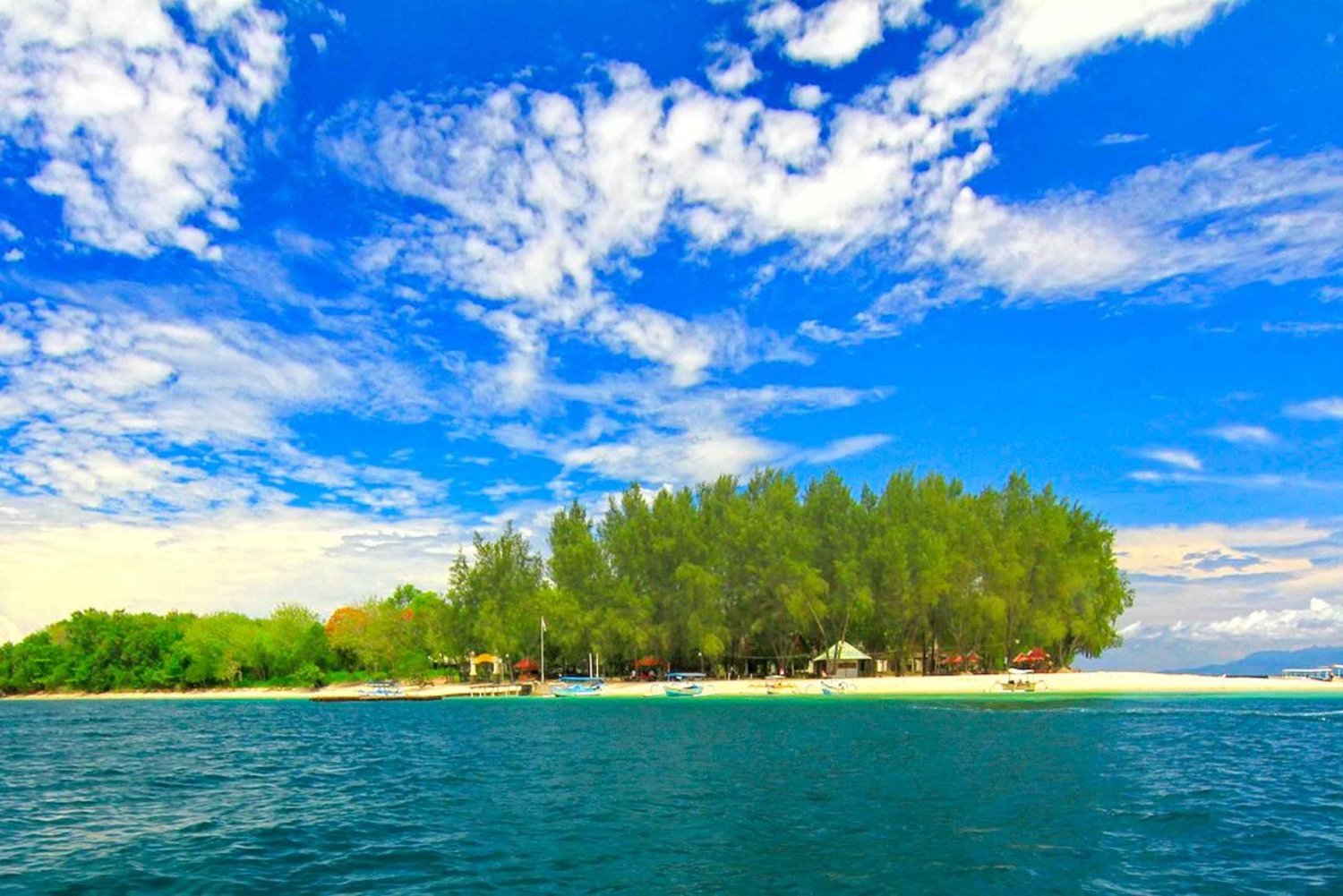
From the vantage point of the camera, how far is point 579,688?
9519 cm

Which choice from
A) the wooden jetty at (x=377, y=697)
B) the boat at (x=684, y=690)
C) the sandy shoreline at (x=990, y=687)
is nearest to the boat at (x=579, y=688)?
the sandy shoreline at (x=990, y=687)

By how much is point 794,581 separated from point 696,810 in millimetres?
66765

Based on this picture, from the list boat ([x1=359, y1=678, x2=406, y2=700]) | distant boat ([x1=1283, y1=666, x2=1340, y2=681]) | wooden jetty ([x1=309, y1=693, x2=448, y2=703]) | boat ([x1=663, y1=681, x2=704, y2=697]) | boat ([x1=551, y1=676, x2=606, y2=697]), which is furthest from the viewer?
distant boat ([x1=1283, y1=666, x2=1340, y2=681])

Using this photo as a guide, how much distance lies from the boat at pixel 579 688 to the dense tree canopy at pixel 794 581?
3.38 metres

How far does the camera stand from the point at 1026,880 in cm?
1722

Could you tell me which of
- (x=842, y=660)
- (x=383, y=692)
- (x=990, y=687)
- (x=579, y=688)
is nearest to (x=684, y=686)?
(x=579, y=688)

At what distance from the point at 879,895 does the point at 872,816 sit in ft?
25.0

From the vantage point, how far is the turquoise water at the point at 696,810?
1802 cm

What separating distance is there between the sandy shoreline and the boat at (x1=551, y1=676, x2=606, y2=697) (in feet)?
4.64

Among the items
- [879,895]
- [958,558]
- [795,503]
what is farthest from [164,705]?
[879,895]

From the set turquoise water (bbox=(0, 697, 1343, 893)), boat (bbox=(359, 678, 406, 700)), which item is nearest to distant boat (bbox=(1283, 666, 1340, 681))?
turquoise water (bbox=(0, 697, 1343, 893))

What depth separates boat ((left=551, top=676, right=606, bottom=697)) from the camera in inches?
3684

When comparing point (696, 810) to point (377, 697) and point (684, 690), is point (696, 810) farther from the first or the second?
point (377, 697)

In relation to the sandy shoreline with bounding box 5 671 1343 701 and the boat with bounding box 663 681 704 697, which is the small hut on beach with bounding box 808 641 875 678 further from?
the boat with bounding box 663 681 704 697
